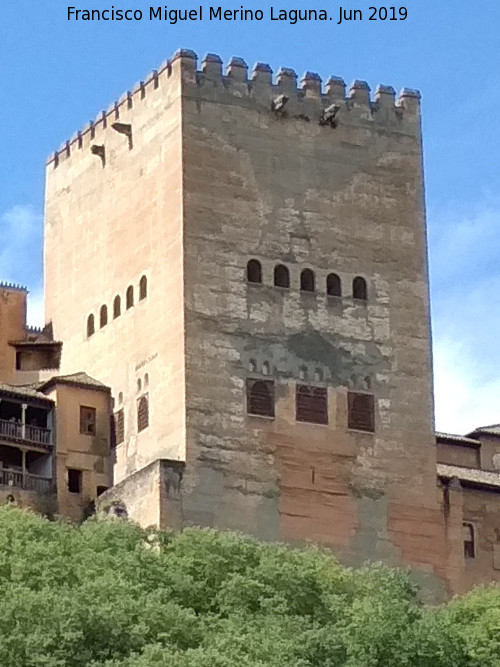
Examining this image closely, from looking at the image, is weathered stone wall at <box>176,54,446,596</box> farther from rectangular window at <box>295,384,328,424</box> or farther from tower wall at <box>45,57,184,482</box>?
tower wall at <box>45,57,184,482</box>

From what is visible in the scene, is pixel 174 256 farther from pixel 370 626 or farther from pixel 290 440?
pixel 370 626

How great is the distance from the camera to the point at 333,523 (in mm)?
75250

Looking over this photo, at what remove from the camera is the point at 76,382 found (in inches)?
3063

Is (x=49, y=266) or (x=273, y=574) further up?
(x=49, y=266)

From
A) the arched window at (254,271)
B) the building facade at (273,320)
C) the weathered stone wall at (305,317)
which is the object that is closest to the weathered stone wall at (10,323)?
the building facade at (273,320)

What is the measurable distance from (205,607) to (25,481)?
11362mm

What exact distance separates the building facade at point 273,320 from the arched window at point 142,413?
0.24 feet

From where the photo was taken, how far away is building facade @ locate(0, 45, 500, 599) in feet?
246

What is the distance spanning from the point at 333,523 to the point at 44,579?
12791mm

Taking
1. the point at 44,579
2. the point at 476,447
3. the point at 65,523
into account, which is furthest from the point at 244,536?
the point at 476,447

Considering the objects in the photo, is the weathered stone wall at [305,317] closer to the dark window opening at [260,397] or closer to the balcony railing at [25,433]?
the dark window opening at [260,397]

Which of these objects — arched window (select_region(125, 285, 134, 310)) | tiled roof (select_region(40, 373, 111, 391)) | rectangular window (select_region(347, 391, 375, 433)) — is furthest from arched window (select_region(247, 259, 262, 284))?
tiled roof (select_region(40, 373, 111, 391))

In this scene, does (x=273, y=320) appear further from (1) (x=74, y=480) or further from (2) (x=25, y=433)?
(2) (x=25, y=433)

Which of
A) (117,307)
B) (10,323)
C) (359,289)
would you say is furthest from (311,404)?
(10,323)
